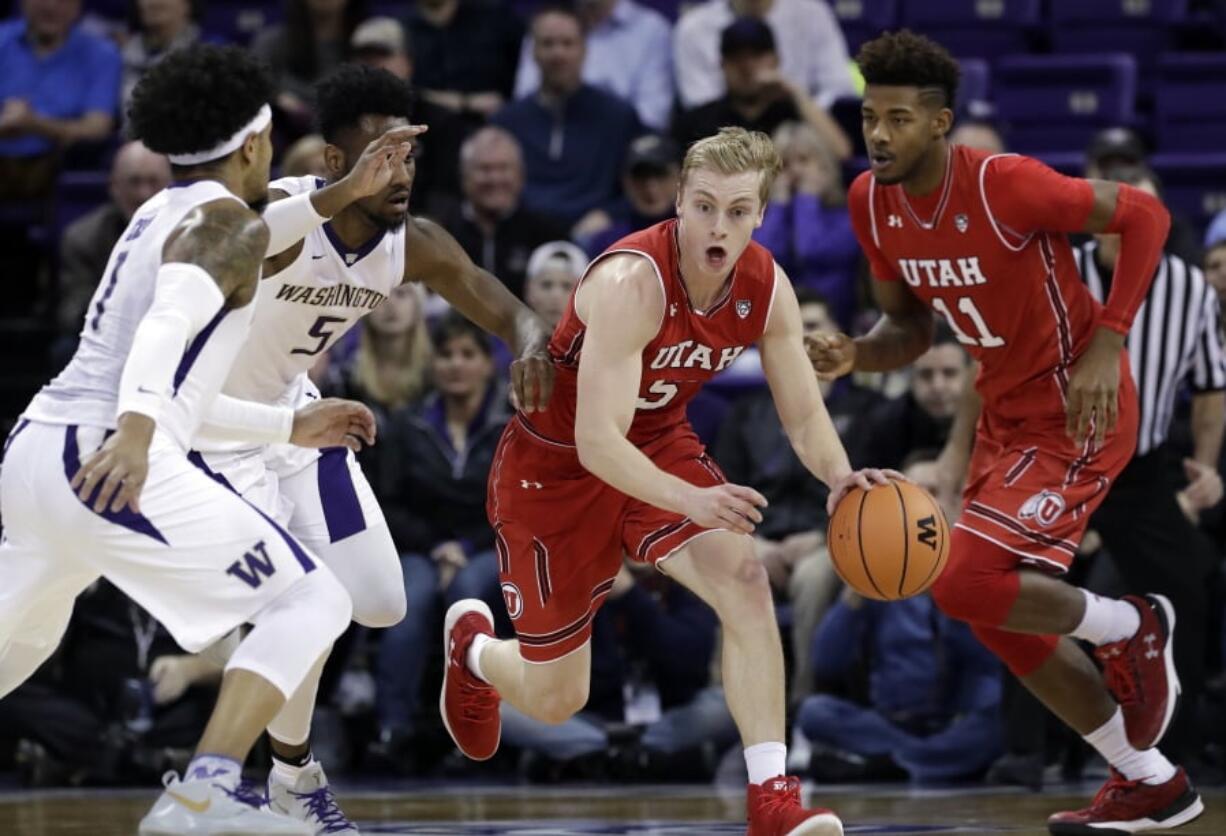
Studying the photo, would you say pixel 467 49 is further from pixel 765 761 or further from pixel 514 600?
pixel 765 761

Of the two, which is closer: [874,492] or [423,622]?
[874,492]

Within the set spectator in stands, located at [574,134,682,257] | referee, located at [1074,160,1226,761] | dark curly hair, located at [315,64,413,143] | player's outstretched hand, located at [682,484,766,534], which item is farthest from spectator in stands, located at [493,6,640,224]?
player's outstretched hand, located at [682,484,766,534]

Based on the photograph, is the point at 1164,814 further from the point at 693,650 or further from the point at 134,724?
the point at 134,724

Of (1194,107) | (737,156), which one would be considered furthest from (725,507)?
(1194,107)

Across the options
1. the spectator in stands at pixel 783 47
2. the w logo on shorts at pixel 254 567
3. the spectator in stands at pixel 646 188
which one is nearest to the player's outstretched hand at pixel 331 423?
the w logo on shorts at pixel 254 567

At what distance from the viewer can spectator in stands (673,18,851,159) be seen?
380 inches

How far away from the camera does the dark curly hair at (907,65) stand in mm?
5848

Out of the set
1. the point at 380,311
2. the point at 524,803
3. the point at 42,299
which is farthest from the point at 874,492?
the point at 42,299

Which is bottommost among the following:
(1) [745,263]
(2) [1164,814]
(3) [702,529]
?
(2) [1164,814]

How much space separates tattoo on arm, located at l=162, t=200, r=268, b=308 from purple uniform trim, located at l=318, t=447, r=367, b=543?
48.7 inches

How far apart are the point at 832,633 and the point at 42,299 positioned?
461 cm

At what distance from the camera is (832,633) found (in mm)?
7785

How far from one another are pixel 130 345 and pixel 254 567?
564 mm

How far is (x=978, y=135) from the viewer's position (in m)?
9.12
